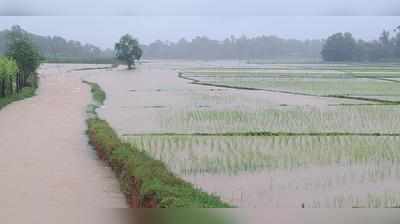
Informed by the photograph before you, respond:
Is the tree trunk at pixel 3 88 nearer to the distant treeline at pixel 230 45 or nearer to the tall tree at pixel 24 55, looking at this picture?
the tall tree at pixel 24 55

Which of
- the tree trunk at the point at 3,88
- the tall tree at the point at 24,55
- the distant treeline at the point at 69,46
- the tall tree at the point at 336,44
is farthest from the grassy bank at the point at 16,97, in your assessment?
the tall tree at the point at 336,44

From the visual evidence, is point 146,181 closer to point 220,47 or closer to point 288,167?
point 220,47

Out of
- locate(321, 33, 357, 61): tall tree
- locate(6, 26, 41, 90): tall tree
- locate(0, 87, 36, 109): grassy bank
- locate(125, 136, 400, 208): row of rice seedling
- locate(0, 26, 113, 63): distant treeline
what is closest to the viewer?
locate(0, 26, 113, 63): distant treeline

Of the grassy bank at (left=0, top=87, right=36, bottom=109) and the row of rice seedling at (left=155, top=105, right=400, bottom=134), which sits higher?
the grassy bank at (left=0, top=87, right=36, bottom=109)

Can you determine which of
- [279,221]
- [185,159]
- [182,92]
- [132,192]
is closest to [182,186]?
[132,192]

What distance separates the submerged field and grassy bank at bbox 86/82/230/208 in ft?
1.43

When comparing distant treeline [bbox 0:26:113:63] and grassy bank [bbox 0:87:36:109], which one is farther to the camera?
grassy bank [bbox 0:87:36:109]

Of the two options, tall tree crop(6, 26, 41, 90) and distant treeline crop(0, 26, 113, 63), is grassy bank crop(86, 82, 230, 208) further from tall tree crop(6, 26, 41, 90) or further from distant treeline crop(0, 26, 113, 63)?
tall tree crop(6, 26, 41, 90)

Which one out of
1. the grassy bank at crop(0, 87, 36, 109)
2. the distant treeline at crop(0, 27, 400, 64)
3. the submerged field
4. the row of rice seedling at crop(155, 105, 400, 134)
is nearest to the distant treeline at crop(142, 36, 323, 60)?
the distant treeline at crop(0, 27, 400, 64)

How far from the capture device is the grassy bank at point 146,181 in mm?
3579

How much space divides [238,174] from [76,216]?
2189mm

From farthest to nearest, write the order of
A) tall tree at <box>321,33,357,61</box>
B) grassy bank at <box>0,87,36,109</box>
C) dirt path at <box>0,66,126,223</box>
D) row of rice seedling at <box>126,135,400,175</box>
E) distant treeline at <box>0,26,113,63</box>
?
1. grassy bank at <box>0,87,36,109</box>
2. row of rice seedling at <box>126,135,400,175</box>
3. dirt path at <box>0,66,126,223</box>
4. tall tree at <box>321,33,357,61</box>
5. distant treeline at <box>0,26,113,63</box>

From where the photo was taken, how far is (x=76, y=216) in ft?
12.9

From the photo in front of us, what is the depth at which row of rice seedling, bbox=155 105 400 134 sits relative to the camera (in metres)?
9.20
